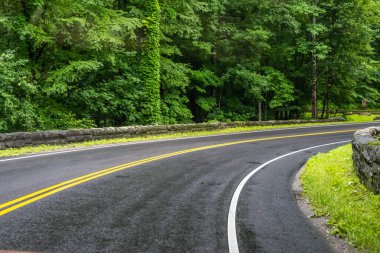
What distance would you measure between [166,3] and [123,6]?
127 inches

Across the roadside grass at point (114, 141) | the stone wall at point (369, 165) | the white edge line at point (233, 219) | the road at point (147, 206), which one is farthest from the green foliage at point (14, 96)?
the stone wall at point (369, 165)

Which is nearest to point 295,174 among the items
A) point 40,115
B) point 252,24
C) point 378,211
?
point 378,211

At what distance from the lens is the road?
546cm

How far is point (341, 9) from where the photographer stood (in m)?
34.5


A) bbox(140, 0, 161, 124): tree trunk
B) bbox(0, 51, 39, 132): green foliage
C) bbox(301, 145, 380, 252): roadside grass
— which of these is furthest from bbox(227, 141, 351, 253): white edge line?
bbox(140, 0, 161, 124): tree trunk

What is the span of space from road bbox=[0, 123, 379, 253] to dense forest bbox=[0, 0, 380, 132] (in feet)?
25.7

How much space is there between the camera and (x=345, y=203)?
7.89 metres

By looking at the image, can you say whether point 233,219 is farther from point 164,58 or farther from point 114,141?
point 164,58

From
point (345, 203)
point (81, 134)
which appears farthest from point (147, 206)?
point (81, 134)

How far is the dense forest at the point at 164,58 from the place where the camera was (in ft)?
63.3

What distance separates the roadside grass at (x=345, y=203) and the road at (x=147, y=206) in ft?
1.67

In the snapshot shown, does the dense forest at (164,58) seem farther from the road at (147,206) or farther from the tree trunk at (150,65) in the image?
the road at (147,206)

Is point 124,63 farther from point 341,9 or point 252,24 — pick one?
point 341,9

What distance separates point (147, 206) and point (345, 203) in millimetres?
4082
